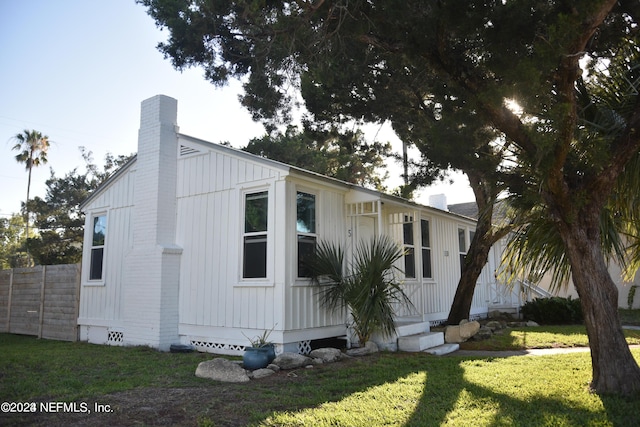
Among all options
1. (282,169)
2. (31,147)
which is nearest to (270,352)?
(282,169)

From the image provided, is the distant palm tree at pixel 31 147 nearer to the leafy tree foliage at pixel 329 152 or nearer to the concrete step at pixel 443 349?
the leafy tree foliage at pixel 329 152

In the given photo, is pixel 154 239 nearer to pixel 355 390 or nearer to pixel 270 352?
pixel 270 352

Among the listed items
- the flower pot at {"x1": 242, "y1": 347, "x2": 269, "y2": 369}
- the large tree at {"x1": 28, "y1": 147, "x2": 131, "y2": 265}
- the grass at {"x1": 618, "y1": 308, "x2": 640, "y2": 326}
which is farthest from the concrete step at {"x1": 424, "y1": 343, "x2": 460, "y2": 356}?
the large tree at {"x1": 28, "y1": 147, "x2": 131, "y2": 265}

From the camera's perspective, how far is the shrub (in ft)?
45.7

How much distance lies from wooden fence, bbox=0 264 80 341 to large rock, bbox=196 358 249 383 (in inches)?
→ 264

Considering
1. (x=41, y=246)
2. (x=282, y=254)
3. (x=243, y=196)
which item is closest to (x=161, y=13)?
(x=243, y=196)

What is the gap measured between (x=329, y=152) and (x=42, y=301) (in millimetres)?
13167

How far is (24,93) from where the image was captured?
8.05m

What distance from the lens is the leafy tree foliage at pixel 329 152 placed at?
41.6ft

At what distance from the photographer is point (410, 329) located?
372 inches

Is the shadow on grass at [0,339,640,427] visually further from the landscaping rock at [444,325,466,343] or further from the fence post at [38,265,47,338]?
the fence post at [38,265,47,338]

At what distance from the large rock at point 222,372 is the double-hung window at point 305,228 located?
2538 millimetres

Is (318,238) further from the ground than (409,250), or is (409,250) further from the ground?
(318,238)

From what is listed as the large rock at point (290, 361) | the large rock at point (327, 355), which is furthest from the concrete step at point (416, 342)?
the large rock at point (290, 361)
